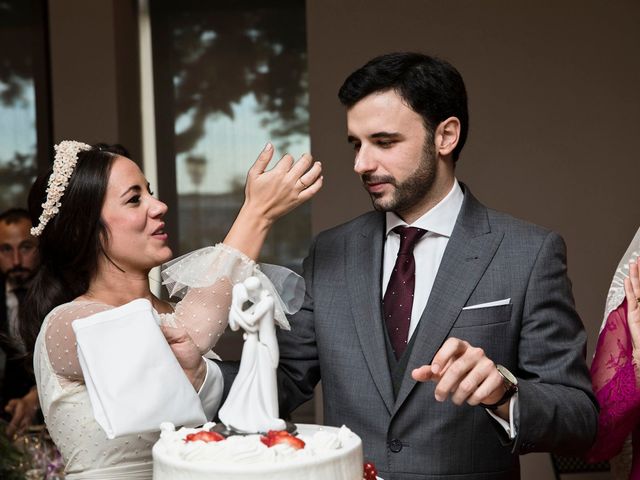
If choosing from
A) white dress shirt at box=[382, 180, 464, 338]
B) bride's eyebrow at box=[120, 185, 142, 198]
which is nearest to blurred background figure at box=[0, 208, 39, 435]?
bride's eyebrow at box=[120, 185, 142, 198]

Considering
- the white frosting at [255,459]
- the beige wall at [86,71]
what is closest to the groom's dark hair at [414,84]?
the white frosting at [255,459]

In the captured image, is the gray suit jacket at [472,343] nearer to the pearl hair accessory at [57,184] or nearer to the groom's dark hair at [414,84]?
the groom's dark hair at [414,84]

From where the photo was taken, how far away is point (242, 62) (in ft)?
20.5

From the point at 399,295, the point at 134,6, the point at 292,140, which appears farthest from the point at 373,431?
the point at 134,6

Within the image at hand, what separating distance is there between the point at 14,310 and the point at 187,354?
2447 millimetres

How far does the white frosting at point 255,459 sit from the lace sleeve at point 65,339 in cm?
65

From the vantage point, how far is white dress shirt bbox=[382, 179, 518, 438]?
2576 mm

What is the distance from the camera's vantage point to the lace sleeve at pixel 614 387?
8.61 ft

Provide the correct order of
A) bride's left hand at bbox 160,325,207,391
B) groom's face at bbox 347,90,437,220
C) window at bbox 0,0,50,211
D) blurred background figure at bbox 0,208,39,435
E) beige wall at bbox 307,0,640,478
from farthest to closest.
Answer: window at bbox 0,0,50,211 → beige wall at bbox 307,0,640,478 → blurred background figure at bbox 0,208,39,435 → groom's face at bbox 347,90,437,220 → bride's left hand at bbox 160,325,207,391

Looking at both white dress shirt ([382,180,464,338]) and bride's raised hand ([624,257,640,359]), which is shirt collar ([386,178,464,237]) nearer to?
white dress shirt ([382,180,464,338])

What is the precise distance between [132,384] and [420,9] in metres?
3.92

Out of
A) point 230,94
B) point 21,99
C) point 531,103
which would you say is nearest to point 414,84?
point 531,103

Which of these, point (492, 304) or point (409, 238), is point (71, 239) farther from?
point (492, 304)

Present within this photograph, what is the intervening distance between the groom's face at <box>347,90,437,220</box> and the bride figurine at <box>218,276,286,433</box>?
2.36 ft
